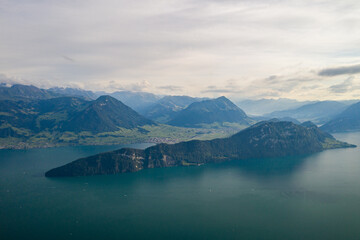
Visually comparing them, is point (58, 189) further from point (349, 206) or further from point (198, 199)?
point (349, 206)

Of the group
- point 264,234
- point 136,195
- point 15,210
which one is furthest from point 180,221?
point 15,210

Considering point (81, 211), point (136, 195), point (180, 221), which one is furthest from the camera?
point (136, 195)

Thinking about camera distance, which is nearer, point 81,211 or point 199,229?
point 199,229

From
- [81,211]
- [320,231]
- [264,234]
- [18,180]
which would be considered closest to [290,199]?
[320,231]

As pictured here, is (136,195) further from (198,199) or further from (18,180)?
(18,180)

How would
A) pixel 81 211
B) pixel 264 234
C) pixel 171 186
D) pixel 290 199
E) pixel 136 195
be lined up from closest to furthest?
pixel 264 234
pixel 81 211
pixel 290 199
pixel 136 195
pixel 171 186

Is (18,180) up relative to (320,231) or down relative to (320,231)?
up
